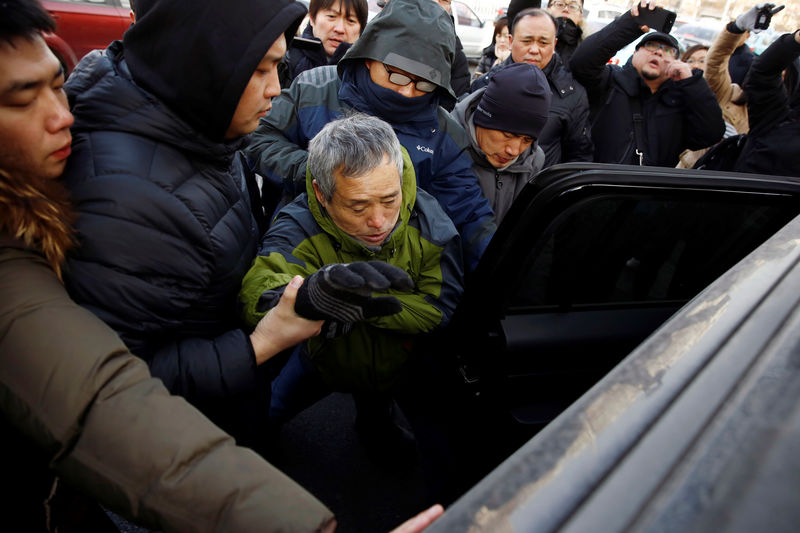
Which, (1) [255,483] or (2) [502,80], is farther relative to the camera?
(2) [502,80]

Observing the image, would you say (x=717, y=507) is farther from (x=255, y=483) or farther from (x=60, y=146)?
(x=60, y=146)

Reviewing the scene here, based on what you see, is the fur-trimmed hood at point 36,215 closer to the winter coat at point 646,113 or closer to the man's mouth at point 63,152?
the man's mouth at point 63,152

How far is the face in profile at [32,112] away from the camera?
0.87m

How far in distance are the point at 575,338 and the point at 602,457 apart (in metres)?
1.09

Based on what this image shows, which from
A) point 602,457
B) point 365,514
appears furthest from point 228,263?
point 365,514

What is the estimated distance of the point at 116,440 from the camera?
779 millimetres

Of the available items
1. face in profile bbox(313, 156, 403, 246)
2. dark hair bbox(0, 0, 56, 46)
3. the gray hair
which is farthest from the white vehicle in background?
dark hair bbox(0, 0, 56, 46)

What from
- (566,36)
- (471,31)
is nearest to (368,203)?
(566,36)

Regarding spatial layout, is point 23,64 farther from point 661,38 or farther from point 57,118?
point 661,38

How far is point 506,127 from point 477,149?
0.64 ft

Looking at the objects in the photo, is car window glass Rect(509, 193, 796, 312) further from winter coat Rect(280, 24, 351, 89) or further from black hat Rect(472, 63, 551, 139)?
winter coat Rect(280, 24, 351, 89)

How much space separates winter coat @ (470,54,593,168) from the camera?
2773 millimetres

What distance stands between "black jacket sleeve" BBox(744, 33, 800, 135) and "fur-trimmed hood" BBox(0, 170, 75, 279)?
10.9ft

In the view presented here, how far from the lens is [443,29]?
2107mm
